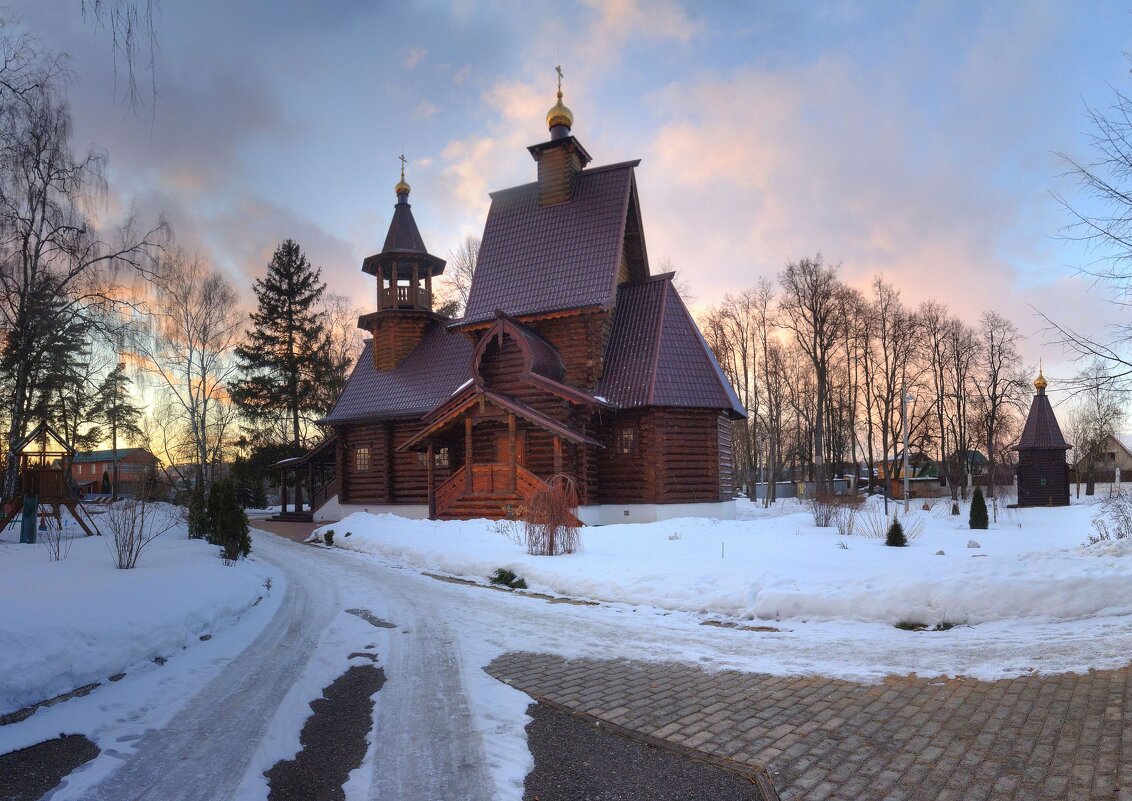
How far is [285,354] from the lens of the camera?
115 ft

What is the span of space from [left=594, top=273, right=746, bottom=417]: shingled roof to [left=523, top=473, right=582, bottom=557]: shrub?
24.8ft

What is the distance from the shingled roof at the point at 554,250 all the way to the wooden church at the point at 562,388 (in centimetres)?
5

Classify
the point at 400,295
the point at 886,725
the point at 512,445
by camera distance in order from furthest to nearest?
1. the point at 400,295
2. the point at 512,445
3. the point at 886,725

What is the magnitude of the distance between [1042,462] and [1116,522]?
59.4 ft

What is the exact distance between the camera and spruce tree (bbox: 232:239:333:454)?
113 feet

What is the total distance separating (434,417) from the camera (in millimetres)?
19500

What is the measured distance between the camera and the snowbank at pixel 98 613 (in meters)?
4.88

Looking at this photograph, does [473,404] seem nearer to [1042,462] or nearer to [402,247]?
[402,247]

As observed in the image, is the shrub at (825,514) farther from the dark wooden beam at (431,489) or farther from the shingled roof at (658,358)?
the dark wooden beam at (431,489)

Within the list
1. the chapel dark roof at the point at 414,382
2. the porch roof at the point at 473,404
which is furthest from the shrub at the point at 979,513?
the chapel dark roof at the point at 414,382

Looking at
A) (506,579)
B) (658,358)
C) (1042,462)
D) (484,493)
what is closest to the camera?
(506,579)

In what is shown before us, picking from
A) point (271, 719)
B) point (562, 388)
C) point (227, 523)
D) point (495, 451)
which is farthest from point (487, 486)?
point (271, 719)

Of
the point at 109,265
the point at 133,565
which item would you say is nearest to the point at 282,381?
the point at 109,265

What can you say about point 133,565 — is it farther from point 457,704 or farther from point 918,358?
point 918,358
